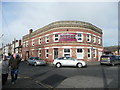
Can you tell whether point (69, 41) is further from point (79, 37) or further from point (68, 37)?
point (79, 37)

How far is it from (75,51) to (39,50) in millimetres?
9393

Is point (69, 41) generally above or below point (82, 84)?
above

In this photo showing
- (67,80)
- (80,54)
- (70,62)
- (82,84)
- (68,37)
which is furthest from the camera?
(80,54)

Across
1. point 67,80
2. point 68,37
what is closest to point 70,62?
point 68,37

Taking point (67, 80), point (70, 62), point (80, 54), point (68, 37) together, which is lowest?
point (67, 80)

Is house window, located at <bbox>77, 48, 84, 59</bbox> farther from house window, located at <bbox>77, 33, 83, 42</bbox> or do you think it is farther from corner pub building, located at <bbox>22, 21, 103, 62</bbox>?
house window, located at <bbox>77, 33, 83, 42</bbox>

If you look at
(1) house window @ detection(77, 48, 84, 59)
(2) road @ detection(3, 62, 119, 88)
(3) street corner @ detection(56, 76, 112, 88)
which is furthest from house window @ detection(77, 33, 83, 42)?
(3) street corner @ detection(56, 76, 112, 88)

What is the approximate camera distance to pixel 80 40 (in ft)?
70.6

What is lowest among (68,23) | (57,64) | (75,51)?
(57,64)

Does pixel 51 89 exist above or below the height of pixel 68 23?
below

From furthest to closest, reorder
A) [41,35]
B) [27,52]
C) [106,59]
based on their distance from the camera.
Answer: [27,52] < [41,35] < [106,59]

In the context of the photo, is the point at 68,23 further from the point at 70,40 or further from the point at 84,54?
the point at 84,54

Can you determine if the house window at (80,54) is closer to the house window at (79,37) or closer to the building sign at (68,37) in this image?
the house window at (79,37)

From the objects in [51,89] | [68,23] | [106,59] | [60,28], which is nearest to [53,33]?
[60,28]
